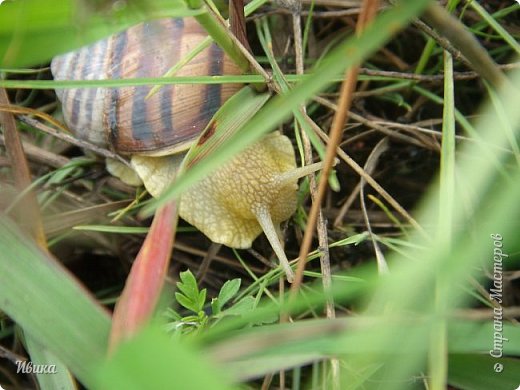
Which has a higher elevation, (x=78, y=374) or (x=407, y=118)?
(x=407, y=118)

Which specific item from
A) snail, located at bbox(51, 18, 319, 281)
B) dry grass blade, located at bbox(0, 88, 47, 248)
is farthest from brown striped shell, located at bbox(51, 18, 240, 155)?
dry grass blade, located at bbox(0, 88, 47, 248)

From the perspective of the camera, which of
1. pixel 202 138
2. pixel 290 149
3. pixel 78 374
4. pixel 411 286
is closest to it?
pixel 411 286

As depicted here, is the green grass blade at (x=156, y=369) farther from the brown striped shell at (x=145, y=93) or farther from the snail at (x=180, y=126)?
the brown striped shell at (x=145, y=93)

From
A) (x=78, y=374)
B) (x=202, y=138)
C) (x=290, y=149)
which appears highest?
(x=290, y=149)

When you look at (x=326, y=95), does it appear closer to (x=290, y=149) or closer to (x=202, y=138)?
(x=290, y=149)

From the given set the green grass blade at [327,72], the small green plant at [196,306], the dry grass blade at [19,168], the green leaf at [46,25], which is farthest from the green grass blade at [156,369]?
the dry grass blade at [19,168]

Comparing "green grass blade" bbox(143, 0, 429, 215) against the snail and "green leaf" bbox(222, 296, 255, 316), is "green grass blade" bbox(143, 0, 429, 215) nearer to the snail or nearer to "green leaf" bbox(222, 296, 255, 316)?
"green leaf" bbox(222, 296, 255, 316)

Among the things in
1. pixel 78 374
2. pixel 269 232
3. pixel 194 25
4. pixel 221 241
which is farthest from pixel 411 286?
pixel 194 25
